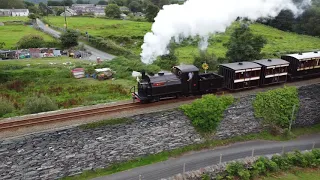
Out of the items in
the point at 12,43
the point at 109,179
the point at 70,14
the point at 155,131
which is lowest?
the point at 109,179

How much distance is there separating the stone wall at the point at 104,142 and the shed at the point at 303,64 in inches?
276

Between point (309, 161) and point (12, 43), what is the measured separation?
2022 inches

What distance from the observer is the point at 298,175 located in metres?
18.4

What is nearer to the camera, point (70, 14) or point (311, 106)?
point (311, 106)

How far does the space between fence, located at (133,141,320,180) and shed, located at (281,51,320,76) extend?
23.5 feet

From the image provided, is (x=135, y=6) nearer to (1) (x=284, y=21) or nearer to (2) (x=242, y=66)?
(1) (x=284, y=21)

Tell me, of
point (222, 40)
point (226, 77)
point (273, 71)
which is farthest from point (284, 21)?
point (226, 77)

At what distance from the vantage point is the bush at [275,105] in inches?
894

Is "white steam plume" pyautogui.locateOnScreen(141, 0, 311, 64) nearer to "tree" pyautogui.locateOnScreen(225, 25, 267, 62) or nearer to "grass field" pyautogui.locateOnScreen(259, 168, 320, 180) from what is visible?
"tree" pyautogui.locateOnScreen(225, 25, 267, 62)

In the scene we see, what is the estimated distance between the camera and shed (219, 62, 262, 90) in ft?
76.6

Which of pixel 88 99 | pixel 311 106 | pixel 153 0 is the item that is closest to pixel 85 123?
pixel 88 99

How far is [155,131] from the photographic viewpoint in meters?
19.1

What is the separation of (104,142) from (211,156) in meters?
7.36

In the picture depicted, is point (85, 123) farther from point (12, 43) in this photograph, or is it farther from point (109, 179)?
point (12, 43)
